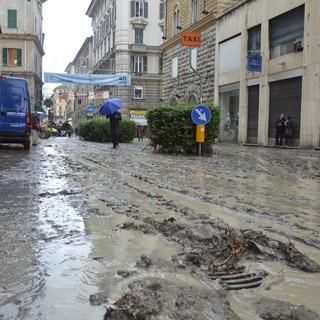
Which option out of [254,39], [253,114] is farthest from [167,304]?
[254,39]

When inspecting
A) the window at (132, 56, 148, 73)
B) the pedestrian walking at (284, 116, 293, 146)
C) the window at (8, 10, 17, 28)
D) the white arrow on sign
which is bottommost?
the pedestrian walking at (284, 116, 293, 146)

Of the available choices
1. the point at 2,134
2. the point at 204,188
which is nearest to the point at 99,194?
the point at 204,188

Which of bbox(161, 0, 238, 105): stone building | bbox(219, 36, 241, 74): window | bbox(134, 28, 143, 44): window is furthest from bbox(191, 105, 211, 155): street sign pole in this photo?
bbox(134, 28, 143, 44): window

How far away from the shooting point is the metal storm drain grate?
→ 8.84ft

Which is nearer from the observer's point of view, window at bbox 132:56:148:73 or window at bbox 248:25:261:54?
window at bbox 248:25:261:54

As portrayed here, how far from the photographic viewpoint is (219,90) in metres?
26.8

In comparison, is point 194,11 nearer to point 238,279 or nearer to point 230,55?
point 230,55

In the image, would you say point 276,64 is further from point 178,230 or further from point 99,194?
point 178,230

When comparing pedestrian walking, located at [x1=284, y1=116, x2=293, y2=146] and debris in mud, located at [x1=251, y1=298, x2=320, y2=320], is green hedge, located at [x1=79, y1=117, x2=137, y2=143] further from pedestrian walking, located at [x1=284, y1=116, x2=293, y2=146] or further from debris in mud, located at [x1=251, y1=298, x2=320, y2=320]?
debris in mud, located at [x1=251, y1=298, x2=320, y2=320]

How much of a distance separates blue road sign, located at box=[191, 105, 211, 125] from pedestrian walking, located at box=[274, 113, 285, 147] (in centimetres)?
847

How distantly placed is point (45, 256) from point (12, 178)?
437 centimetres

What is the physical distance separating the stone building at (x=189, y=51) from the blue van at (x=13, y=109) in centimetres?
1240

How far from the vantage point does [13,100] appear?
1375cm

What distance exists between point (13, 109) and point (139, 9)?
44.5m
